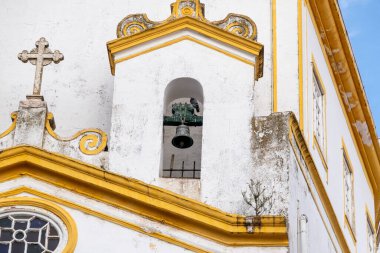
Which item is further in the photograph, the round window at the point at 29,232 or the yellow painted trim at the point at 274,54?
the yellow painted trim at the point at 274,54

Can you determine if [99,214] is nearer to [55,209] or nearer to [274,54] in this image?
[55,209]

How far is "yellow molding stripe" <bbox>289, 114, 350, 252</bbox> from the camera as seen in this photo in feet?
61.2

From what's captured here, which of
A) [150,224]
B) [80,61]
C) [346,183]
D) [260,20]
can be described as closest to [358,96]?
[346,183]

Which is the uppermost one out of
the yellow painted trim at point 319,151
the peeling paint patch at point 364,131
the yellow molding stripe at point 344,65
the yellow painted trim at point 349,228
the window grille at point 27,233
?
the yellow molding stripe at point 344,65

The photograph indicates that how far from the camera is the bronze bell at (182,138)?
18.8m

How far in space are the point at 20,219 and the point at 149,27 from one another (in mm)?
3533

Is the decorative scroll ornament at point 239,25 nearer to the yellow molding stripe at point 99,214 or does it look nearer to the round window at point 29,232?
the yellow molding stripe at point 99,214

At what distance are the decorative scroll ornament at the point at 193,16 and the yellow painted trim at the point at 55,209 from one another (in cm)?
313

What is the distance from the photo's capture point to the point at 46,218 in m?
17.1

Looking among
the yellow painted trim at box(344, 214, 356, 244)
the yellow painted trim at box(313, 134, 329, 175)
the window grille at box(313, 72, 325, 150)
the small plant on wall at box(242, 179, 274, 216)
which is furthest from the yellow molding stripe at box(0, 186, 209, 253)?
the yellow painted trim at box(344, 214, 356, 244)

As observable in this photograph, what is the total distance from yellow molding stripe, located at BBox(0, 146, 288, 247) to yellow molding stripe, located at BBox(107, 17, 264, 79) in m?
2.46

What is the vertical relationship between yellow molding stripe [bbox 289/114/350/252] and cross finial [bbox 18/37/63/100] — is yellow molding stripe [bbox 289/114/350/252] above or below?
below

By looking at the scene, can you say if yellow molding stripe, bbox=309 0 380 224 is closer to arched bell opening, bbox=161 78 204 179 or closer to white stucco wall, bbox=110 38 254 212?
arched bell opening, bbox=161 78 204 179

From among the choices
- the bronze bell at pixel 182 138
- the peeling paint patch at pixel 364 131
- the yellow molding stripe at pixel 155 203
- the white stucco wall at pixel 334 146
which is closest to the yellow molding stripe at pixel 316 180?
the white stucco wall at pixel 334 146
